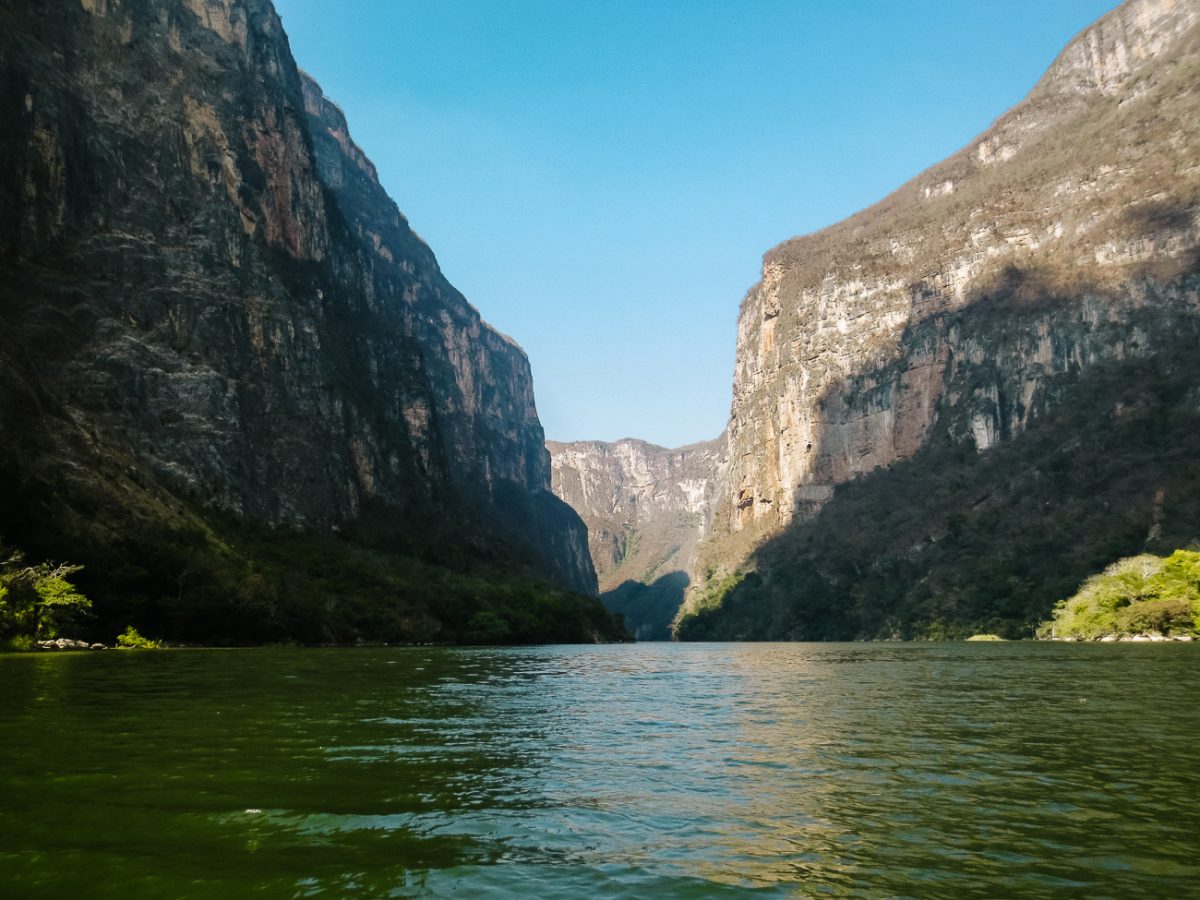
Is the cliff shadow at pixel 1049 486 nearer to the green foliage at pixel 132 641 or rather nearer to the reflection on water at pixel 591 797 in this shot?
the green foliage at pixel 132 641

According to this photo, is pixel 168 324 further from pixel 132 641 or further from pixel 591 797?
pixel 591 797

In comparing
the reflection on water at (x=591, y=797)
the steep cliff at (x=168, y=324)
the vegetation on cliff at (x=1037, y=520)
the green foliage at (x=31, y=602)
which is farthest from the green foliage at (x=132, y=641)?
the vegetation on cliff at (x=1037, y=520)

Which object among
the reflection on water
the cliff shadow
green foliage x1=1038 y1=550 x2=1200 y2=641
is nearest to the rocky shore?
the reflection on water

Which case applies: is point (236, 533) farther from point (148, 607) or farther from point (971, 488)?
point (971, 488)

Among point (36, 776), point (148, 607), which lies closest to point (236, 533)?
point (148, 607)

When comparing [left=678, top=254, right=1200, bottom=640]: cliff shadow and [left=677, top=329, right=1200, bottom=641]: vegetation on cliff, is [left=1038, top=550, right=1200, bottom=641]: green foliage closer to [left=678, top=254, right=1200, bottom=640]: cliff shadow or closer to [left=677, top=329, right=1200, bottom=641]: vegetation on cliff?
[left=677, top=329, right=1200, bottom=641]: vegetation on cliff
